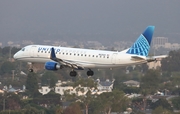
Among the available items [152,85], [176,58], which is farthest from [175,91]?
[176,58]

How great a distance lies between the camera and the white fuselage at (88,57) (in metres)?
68.3

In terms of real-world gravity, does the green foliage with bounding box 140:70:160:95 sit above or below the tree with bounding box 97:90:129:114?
above

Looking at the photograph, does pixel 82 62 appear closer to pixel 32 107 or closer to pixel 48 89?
pixel 32 107

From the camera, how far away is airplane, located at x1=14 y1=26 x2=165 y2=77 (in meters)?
67.7

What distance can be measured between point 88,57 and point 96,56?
77cm

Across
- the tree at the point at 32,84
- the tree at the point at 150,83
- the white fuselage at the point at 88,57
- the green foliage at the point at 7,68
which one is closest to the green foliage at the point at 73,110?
the tree at the point at 150,83

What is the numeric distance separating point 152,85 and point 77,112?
99.6 feet

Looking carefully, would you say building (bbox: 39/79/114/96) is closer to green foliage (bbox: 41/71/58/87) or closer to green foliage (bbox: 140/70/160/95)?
green foliage (bbox: 41/71/58/87)

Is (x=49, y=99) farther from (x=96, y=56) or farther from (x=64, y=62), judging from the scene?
(x=96, y=56)

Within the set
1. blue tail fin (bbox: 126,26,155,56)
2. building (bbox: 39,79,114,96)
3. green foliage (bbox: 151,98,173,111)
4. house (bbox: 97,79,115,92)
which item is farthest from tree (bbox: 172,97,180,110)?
blue tail fin (bbox: 126,26,155,56)

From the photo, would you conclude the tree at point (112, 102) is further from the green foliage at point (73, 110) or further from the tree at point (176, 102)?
the tree at point (176, 102)

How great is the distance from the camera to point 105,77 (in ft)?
435

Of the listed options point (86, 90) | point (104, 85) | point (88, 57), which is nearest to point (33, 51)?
point (88, 57)

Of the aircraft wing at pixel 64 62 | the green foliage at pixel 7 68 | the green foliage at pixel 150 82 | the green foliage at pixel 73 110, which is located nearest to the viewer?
the aircraft wing at pixel 64 62
